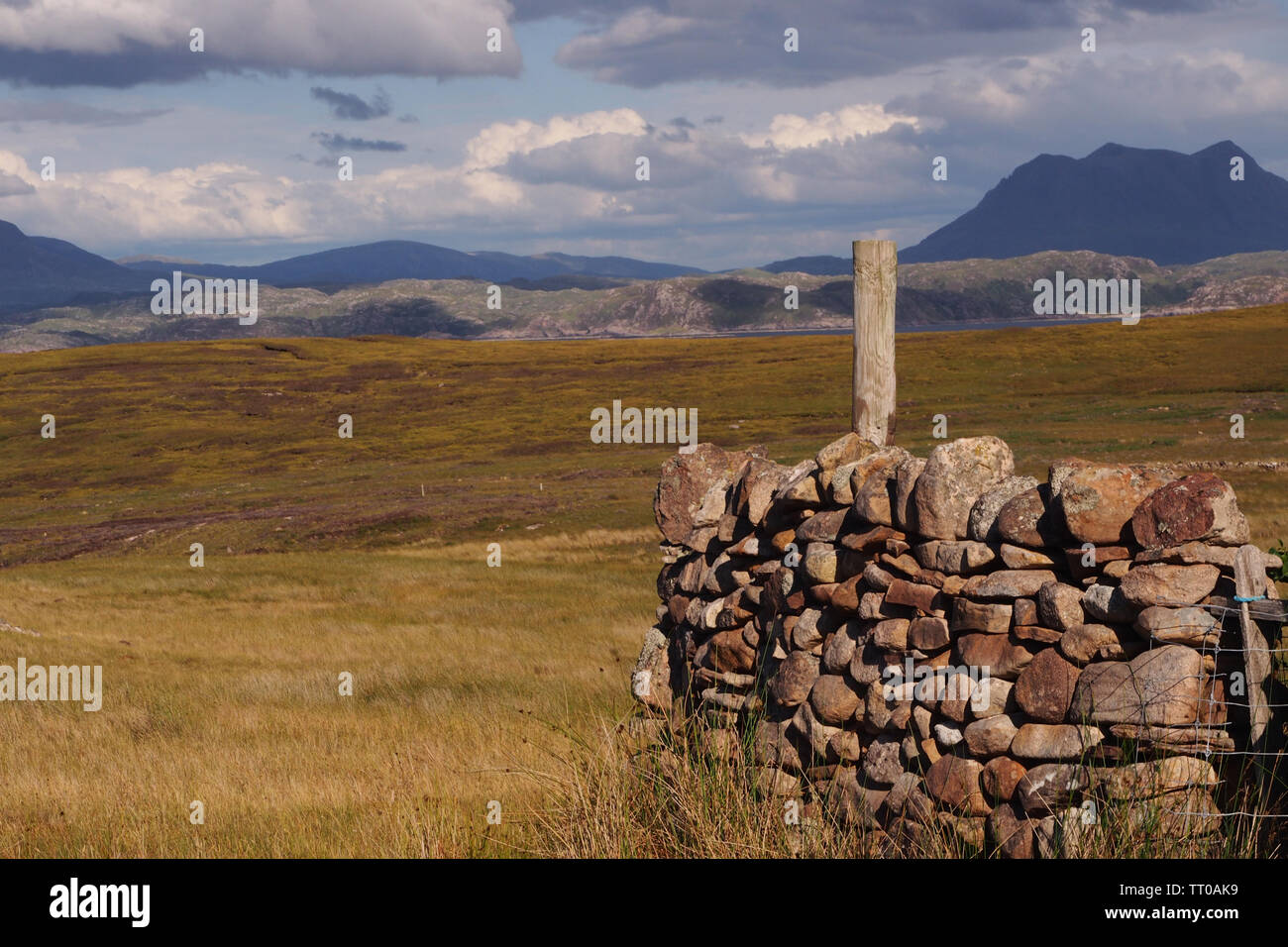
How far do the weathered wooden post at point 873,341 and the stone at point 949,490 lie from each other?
9.48 ft

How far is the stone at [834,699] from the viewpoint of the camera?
8.80 metres

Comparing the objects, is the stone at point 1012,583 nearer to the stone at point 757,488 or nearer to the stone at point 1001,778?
the stone at point 1001,778

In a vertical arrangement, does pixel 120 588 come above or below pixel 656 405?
below

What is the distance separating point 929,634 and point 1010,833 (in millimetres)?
1512

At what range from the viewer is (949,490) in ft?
27.3

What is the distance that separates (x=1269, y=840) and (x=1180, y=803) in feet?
1.81

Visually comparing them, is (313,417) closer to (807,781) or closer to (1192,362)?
(1192,362)

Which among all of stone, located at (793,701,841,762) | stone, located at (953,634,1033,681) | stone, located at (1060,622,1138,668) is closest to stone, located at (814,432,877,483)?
stone, located at (793,701,841,762)

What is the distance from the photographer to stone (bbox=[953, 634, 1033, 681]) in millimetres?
7668

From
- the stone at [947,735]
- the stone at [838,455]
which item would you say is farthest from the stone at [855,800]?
the stone at [838,455]

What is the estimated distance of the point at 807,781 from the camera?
9125 mm

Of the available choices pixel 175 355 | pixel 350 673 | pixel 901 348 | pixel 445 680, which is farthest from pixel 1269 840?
pixel 175 355

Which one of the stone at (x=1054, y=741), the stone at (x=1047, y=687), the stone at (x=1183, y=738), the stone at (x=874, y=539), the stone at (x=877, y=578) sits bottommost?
the stone at (x=1054, y=741)

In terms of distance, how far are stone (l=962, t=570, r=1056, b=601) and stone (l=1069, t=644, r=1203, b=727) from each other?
0.73 m
